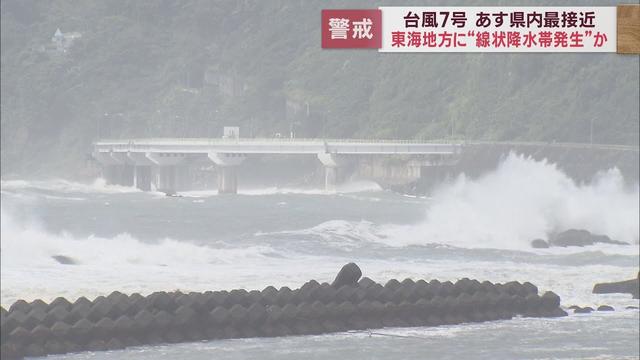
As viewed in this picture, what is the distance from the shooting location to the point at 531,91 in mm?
166000

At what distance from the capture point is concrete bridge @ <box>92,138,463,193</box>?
13838 centimetres

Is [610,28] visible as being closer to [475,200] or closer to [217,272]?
[217,272]

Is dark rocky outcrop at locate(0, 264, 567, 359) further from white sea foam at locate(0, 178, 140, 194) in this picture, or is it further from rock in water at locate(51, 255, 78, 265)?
white sea foam at locate(0, 178, 140, 194)

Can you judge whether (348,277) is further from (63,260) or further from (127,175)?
(127,175)

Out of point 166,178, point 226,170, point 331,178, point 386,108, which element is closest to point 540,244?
point 331,178

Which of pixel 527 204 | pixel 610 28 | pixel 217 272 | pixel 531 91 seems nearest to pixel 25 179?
pixel 531 91

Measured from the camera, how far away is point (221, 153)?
5728 inches
